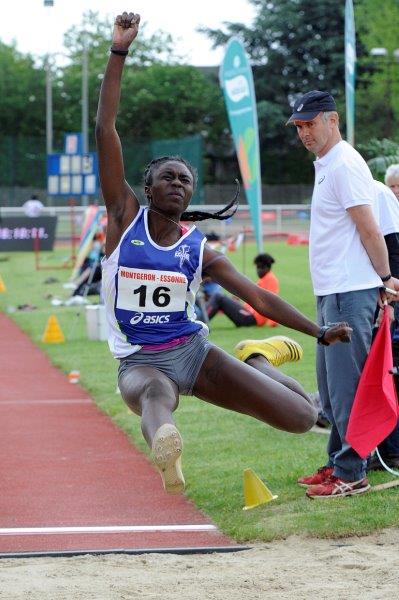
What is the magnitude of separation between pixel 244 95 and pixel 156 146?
98.5 ft

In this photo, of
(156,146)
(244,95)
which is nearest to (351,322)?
(244,95)

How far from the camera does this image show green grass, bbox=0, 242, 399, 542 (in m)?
6.84

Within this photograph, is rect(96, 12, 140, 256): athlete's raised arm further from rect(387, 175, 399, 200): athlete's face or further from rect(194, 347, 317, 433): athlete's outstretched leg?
rect(387, 175, 399, 200): athlete's face

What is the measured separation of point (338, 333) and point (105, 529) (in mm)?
2021

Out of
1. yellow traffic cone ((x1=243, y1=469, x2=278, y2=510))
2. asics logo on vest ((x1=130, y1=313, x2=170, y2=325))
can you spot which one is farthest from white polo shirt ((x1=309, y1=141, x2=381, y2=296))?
asics logo on vest ((x1=130, y1=313, x2=170, y2=325))

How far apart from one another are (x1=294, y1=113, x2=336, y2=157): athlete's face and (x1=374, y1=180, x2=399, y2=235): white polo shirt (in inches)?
23.0

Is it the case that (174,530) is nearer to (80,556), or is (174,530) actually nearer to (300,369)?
(80,556)

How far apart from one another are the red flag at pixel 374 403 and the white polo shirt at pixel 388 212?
71cm

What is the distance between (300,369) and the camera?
1342 centimetres

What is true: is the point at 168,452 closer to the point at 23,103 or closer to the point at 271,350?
the point at 271,350

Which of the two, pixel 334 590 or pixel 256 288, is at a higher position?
pixel 256 288

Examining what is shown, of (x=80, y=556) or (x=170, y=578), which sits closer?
(x=170, y=578)

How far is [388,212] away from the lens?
772 cm

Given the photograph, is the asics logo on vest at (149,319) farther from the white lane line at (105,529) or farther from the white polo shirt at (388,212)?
the white polo shirt at (388,212)
